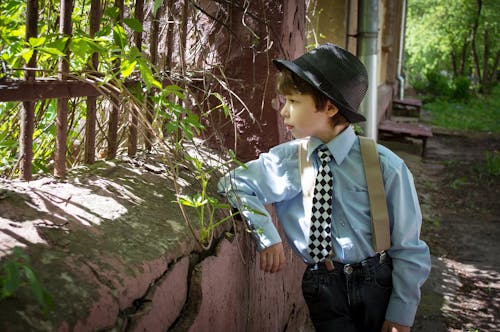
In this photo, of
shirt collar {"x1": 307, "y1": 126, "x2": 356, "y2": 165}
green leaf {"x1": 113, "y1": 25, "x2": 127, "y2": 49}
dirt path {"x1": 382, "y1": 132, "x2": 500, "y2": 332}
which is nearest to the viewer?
green leaf {"x1": 113, "y1": 25, "x2": 127, "y2": 49}

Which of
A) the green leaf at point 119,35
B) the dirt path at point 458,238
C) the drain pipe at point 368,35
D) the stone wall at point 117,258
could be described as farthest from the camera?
the drain pipe at point 368,35

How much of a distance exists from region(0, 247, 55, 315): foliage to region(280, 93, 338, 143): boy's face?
1115mm

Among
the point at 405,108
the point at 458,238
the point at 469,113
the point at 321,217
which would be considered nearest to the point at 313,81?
the point at 321,217

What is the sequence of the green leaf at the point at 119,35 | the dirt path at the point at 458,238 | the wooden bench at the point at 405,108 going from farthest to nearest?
the wooden bench at the point at 405,108 → the dirt path at the point at 458,238 → the green leaf at the point at 119,35

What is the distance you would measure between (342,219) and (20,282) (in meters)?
1.19

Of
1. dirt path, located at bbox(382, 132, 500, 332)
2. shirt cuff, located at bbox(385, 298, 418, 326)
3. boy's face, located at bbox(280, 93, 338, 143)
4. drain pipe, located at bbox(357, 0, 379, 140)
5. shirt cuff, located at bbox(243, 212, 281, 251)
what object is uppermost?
drain pipe, located at bbox(357, 0, 379, 140)

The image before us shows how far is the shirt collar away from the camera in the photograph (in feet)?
7.29

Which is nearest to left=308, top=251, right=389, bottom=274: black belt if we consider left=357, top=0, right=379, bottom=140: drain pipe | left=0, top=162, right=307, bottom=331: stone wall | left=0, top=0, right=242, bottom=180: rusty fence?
left=0, top=162, right=307, bottom=331: stone wall

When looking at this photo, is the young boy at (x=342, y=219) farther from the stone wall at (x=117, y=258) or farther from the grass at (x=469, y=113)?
the grass at (x=469, y=113)

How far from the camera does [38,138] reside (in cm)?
231

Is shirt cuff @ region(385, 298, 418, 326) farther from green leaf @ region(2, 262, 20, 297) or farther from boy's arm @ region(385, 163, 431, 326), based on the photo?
green leaf @ region(2, 262, 20, 297)

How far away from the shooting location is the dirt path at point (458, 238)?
4152 millimetres

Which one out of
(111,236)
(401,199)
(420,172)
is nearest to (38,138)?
(111,236)

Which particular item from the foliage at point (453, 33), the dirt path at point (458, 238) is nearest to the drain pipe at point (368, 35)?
the dirt path at point (458, 238)
